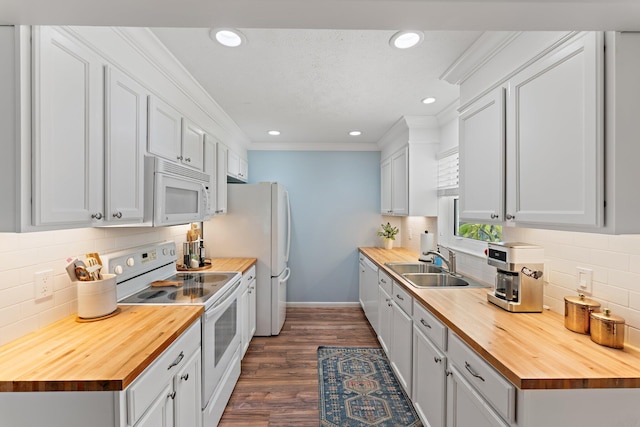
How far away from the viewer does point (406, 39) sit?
67.4 inches

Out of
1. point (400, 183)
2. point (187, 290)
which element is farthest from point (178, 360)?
point (400, 183)

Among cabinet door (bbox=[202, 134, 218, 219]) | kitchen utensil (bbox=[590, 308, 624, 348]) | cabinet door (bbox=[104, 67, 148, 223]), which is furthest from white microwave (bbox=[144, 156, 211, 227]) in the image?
kitchen utensil (bbox=[590, 308, 624, 348])

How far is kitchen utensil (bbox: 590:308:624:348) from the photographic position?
1203 millimetres

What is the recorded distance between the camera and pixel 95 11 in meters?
0.93

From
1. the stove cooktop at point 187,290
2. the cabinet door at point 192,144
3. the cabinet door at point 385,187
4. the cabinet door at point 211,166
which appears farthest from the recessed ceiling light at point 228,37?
the cabinet door at point 385,187

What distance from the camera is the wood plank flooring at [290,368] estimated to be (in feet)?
7.09

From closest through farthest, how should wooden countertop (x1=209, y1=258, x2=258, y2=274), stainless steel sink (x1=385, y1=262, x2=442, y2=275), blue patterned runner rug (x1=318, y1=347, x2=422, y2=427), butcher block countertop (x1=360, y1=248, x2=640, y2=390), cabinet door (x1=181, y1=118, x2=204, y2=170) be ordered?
butcher block countertop (x1=360, y1=248, x2=640, y2=390) < blue patterned runner rug (x1=318, y1=347, x2=422, y2=427) < cabinet door (x1=181, y1=118, x2=204, y2=170) < wooden countertop (x1=209, y1=258, x2=258, y2=274) < stainless steel sink (x1=385, y1=262, x2=442, y2=275)

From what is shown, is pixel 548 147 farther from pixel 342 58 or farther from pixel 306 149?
pixel 306 149

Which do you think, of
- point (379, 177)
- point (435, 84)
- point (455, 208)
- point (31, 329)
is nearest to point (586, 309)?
point (435, 84)

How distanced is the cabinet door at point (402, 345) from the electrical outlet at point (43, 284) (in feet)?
7.02

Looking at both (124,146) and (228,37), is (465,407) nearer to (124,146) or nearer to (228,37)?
(124,146)

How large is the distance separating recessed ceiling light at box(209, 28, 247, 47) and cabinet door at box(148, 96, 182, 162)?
21.3 inches

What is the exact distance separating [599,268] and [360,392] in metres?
1.89

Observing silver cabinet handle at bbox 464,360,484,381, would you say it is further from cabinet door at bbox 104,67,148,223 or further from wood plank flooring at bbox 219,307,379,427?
cabinet door at bbox 104,67,148,223
